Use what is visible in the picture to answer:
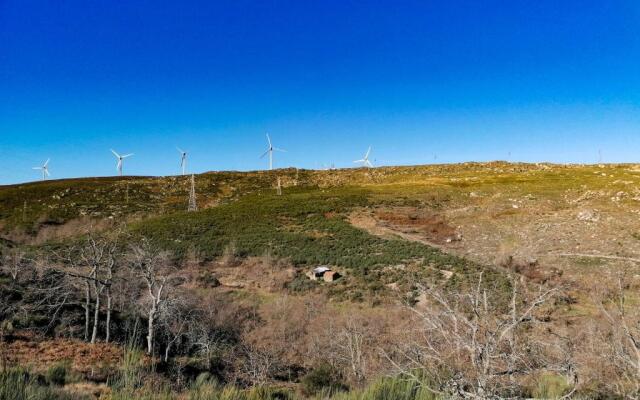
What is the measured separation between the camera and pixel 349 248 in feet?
114

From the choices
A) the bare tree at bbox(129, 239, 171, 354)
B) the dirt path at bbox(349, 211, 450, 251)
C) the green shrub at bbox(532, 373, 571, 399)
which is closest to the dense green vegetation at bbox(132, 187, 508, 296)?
the dirt path at bbox(349, 211, 450, 251)

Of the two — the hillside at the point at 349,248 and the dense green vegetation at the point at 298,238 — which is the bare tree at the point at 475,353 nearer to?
the hillside at the point at 349,248

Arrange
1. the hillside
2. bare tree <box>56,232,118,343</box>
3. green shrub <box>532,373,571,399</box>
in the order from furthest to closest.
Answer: the hillside < bare tree <box>56,232,118,343</box> < green shrub <box>532,373,571,399</box>

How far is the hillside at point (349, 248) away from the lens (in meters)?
18.2

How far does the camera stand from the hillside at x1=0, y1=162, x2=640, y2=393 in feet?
59.9

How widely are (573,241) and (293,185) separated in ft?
164

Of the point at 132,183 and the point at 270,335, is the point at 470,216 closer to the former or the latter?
the point at 270,335

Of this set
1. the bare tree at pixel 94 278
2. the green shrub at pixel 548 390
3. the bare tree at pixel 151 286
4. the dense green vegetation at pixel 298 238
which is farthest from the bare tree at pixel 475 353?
the dense green vegetation at pixel 298 238

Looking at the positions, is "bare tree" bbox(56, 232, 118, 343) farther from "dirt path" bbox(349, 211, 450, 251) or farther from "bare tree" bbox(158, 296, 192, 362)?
"dirt path" bbox(349, 211, 450, 251)

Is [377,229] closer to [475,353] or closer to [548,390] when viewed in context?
[548,390]

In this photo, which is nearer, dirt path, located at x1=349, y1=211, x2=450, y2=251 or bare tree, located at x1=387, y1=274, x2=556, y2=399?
bare tree, located at x1=387, y1=274, x2=556, y2=399

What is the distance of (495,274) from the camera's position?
26.2 metres

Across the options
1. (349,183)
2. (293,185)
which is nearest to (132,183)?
(293,185)

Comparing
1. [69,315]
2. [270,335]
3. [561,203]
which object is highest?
[561,203]
